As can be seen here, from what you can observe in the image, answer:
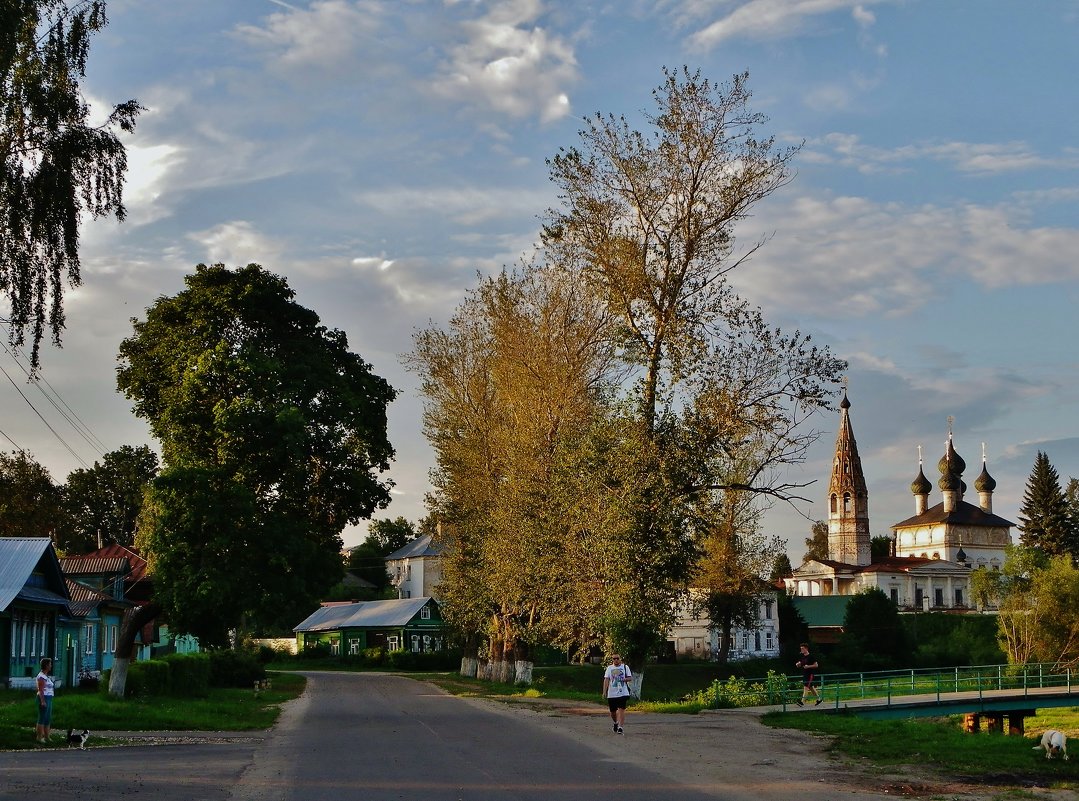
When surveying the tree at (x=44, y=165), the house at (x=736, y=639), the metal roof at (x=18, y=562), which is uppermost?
the tree at (x=44, y=165)

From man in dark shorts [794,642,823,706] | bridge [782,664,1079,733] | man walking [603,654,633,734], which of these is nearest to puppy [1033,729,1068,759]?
man walking [603,654,633,734]

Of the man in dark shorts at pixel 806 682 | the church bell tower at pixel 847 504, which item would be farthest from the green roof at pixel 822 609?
the man in dark shorts at pixel 806 682

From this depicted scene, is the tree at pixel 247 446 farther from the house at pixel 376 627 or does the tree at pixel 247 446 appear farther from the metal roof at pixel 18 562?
the house at pixel 376 627

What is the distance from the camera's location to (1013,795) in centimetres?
Result: 1405

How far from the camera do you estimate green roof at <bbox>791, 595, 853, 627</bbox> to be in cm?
9888

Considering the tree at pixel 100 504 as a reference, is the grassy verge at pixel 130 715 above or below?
below

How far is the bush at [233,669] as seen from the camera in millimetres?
43875

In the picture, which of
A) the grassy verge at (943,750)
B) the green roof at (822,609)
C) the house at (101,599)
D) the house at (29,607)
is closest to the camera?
the grassy verge at (943,750)

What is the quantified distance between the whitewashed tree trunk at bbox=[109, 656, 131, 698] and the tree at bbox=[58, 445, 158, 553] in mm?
60975

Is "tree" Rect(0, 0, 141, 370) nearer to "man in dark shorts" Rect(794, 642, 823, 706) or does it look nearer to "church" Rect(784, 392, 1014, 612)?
"man in dark shorts" Rect(794, 642, 823, 706)

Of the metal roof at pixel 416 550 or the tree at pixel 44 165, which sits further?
the metal roof at pixel 416 550

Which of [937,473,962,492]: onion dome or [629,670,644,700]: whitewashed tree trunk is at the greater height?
[937,473,962,492]: onion dome

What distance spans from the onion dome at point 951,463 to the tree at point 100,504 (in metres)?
98.7

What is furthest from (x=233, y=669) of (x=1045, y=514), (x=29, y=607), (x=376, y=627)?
(x=1045, y=514)
